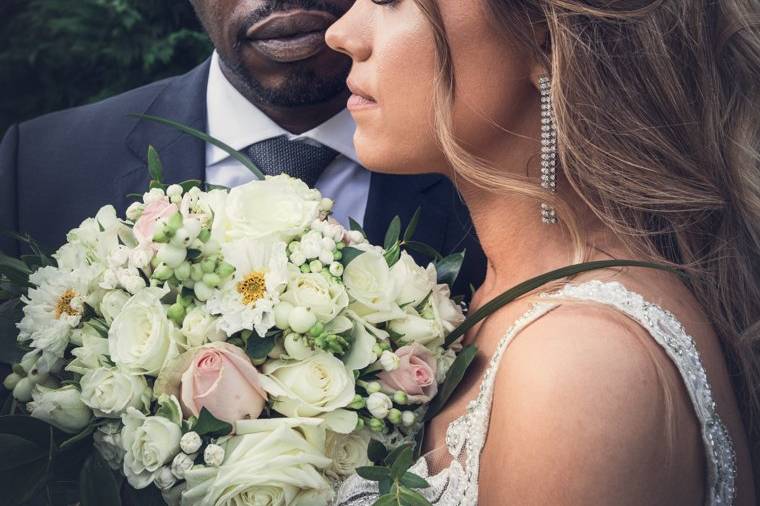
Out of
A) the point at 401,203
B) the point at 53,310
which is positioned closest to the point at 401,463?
the point at 53,310

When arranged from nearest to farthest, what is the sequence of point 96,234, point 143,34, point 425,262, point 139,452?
1. point 139,452
2. point 96,234
3. point 425,262
4. point 143,34

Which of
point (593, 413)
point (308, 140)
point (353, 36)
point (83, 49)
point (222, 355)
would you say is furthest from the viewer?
point (83, 49)

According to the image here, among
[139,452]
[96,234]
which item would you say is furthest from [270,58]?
[139,452]

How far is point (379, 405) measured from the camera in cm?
193

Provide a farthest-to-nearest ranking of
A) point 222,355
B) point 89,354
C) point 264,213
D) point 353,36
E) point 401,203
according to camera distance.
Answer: point 401,203 → point 353,36 → point 264,213 → point 89,354 → point 222,355

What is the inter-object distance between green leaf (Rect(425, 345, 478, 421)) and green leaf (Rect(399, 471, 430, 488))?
25cm

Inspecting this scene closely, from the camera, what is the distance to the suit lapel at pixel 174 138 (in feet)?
10.7

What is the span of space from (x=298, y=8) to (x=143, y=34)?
1.96m

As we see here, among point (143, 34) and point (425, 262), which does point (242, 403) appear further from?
point (143, 34)

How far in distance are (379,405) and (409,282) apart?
0.32 metres

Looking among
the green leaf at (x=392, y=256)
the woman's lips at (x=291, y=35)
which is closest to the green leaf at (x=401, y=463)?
the green leaf at (x=392, y=256)

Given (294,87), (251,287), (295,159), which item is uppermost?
(251,287)

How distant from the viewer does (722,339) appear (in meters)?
2.20

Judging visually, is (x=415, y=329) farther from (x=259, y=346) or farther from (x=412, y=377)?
(x=259, y=346)
